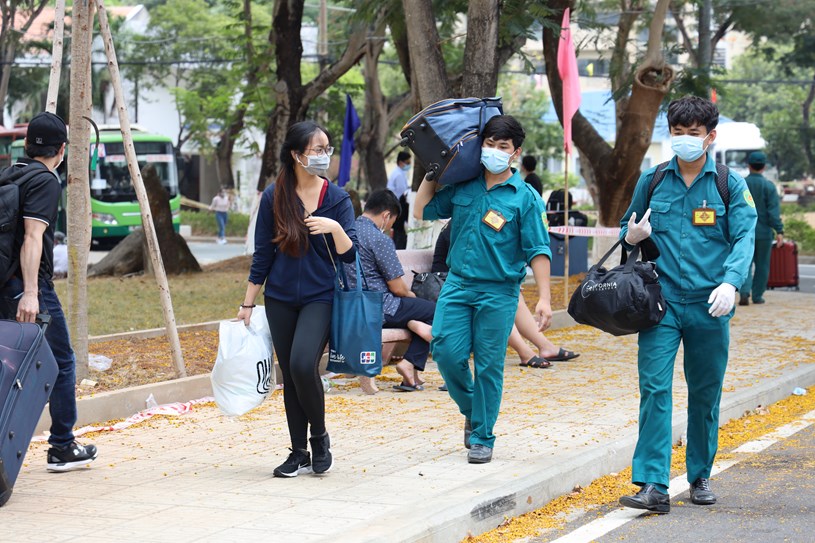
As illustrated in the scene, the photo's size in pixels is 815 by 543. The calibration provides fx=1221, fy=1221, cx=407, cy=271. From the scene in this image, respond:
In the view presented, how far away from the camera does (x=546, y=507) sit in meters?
6.09

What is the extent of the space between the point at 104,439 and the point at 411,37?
20.4 ft

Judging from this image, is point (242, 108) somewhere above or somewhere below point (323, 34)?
below

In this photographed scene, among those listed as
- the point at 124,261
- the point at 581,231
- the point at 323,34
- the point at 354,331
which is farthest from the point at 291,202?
the point at 323,34

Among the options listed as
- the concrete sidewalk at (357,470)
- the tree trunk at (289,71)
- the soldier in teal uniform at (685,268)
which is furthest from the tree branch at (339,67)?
the soldier in teal uniform at (685,268)

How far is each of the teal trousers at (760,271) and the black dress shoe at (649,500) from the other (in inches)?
403

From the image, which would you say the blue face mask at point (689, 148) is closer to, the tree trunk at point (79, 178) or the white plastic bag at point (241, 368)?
the white plastic bag at point (241, 368)

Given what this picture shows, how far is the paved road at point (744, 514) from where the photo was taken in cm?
544

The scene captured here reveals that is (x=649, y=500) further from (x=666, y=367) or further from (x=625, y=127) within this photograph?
(x=625, y=127)

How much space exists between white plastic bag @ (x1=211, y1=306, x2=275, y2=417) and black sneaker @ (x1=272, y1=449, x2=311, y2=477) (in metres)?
0.33

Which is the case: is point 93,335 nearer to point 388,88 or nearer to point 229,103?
point 229,103

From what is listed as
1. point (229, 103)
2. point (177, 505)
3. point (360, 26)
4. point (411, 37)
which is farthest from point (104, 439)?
point (229, 103)

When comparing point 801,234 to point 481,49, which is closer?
point 481,49

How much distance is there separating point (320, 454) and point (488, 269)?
1327 millimetres

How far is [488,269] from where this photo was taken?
656cm
